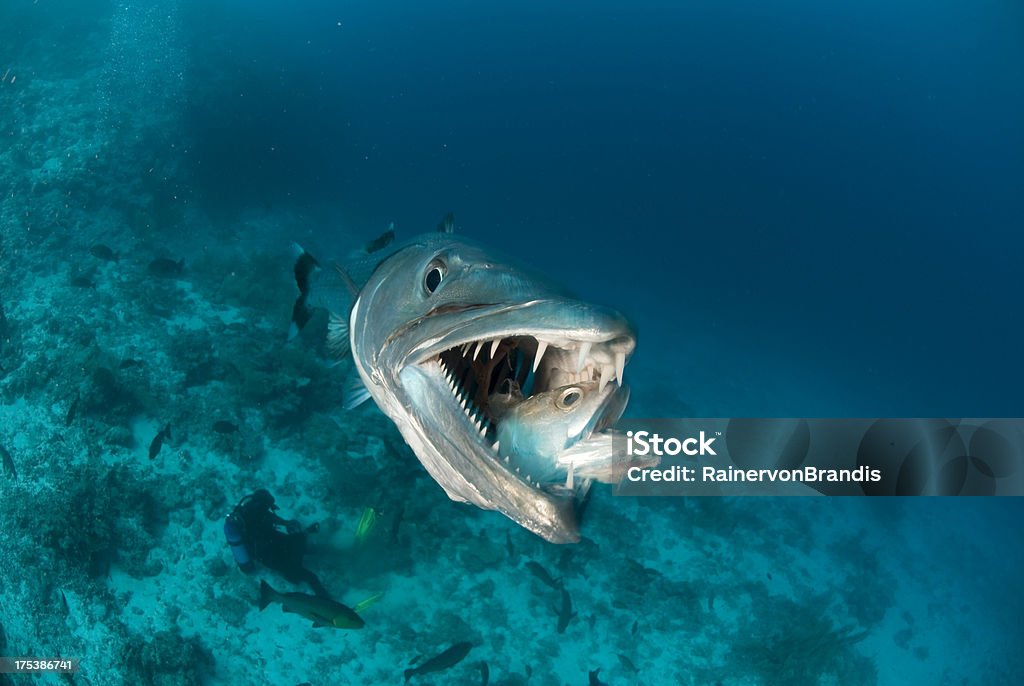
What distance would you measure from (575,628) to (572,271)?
15583 mm

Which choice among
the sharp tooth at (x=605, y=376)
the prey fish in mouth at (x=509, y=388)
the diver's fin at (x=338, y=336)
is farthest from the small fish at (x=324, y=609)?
the sharp tooth at (x=605, y=376)

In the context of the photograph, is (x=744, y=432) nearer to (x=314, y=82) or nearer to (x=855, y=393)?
(x=855, y=393)

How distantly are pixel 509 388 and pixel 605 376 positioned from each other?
2.39 ft

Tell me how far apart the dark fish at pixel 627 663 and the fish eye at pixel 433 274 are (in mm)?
6303

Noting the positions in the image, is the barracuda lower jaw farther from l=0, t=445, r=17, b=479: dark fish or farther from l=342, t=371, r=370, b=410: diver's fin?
l=0, t=445, r=17, b=479: dark fish

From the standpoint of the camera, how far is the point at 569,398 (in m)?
1.90

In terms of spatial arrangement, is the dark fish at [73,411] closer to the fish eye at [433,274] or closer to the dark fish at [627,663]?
the fish eye at [433,274]

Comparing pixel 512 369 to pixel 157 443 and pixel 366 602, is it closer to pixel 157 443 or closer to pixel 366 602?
pixel 366 602

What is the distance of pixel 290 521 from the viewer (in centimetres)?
636

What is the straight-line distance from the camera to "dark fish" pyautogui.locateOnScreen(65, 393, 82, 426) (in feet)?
22.6

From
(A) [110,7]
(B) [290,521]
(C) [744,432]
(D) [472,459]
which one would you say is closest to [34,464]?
(B) [290,521]

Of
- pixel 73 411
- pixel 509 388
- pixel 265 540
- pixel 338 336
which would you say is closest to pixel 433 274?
pixel 509 388

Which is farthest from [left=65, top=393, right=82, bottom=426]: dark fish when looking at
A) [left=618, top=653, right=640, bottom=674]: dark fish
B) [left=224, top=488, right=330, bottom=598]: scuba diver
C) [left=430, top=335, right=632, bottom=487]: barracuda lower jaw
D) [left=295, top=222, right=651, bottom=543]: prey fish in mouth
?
[left=618, top=653, right=640, bottom=674]: dark fish

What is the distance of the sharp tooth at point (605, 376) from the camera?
70.0 inches
